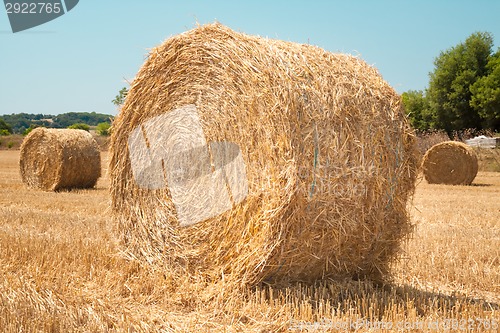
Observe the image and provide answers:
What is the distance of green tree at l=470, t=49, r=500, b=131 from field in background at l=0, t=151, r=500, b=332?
27.6 meters

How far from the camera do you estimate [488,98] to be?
3206 centimetres

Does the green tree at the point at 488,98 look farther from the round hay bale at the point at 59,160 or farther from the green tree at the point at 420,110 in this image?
the round hay bale at the point at 59,160

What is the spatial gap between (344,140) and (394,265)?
70.2 inches

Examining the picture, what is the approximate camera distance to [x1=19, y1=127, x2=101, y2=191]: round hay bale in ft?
38.3

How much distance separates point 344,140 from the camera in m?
4.38

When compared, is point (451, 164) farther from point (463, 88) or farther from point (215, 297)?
point (463, 88)

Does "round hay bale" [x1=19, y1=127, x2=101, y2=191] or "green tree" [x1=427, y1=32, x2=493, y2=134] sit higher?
"green tree" [x1=427, y1=32, x2=493, y2=134]

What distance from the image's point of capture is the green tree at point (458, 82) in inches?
1390

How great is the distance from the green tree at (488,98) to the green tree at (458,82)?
0.79 metres

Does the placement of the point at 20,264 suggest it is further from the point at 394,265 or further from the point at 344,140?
the point at 394,265

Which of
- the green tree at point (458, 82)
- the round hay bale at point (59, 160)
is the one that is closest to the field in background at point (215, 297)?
the round hay bale at point (59, 160)

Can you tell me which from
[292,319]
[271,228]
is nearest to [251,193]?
[271,228]

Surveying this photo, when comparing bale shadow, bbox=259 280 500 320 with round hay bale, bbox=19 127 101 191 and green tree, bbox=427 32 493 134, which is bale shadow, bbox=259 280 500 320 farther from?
green tree, bbox=427 32 493 134

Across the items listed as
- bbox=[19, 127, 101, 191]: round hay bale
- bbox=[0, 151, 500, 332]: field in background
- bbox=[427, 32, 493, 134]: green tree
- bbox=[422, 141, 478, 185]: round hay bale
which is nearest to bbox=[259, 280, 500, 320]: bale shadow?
bbox=[0, 151, 500, 332]: field in background
